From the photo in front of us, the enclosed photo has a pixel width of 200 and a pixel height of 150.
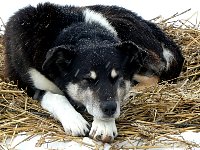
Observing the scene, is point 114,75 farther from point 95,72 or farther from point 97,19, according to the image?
point 97,19

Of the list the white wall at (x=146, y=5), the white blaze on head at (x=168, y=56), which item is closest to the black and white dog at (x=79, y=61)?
the white blaze on head at (x=168, y=56)

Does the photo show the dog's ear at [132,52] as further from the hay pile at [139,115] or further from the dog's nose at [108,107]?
the dog's nose at [108,107]

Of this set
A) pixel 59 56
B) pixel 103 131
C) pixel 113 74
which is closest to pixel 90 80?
pixel 113 74

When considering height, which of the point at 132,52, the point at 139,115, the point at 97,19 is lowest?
the point at 139,115

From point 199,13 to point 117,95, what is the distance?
4707mm

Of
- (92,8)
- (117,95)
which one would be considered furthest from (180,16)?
(117,95)

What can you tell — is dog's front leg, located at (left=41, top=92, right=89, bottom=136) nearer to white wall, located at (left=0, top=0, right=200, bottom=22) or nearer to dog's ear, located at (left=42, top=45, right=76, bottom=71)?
dog's ear, located at (left=42, top=45, right=76, bottom=71)

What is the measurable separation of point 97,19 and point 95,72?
4.02 feet

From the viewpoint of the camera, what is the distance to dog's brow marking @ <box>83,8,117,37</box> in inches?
Answer: 258

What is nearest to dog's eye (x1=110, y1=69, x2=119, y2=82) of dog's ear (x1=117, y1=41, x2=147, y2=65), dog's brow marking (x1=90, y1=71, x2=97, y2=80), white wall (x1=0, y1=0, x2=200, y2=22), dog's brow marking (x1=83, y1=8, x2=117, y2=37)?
dog's brow marking (x1=90, y1=71, x2=97, y2=80)

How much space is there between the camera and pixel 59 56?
224 inches

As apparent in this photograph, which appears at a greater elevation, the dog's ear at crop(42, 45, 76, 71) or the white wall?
the dog's ear at crop(42, 45, 76, 71)

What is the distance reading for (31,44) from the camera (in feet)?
20.3

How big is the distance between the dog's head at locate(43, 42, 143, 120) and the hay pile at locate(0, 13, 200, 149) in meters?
0.22
